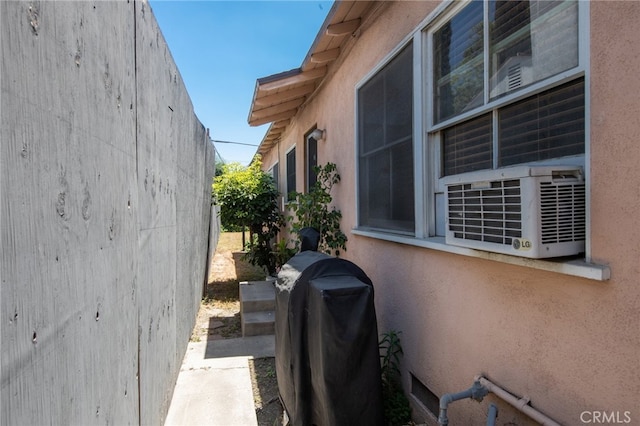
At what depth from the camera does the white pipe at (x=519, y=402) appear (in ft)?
5.49

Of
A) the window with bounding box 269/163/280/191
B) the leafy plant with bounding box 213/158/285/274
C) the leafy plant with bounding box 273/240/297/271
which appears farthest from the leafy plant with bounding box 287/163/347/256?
the window with bounding box 269/163/280/191

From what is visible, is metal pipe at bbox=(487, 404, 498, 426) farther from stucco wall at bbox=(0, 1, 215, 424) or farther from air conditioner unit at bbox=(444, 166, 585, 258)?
stucco wall at bbox=(0, 1, 215, 424)

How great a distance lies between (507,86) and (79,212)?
205cm

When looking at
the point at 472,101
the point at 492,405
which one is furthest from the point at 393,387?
the point at 472,101

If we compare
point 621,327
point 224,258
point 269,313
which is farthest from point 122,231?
point 224,258

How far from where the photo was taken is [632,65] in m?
1.37

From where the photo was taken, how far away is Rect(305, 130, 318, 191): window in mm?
6488

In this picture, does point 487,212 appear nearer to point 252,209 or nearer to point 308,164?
point 308,164

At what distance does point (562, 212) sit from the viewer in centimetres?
157

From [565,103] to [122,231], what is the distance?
2062 millimetres

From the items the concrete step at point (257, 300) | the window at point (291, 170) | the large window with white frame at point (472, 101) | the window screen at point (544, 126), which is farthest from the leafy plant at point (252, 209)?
the window screen at point (544, 126)

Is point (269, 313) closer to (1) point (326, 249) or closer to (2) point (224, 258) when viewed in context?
(1) point (326, 249)

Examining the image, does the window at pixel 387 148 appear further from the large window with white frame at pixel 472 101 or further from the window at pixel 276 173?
the window at pixel 276 173

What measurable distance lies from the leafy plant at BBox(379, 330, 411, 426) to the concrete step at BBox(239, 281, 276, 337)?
218cm
